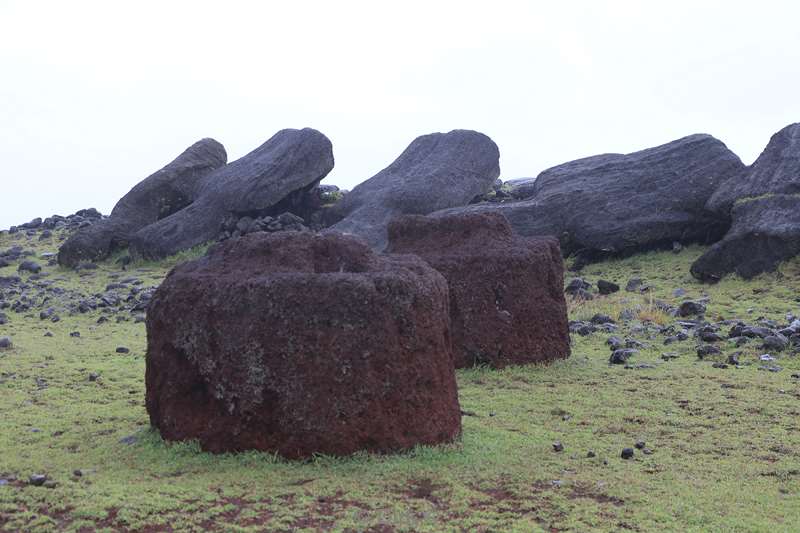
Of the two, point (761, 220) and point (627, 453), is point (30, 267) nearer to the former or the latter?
point (761, 220)

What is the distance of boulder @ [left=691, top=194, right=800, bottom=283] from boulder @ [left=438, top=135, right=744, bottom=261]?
2.24 meters

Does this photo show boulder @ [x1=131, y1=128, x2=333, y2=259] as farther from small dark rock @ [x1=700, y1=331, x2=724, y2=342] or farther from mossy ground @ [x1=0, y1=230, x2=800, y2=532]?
small dark rock @ [x1=700, y1=331, x2=724, y2=342]

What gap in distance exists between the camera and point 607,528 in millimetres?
4562

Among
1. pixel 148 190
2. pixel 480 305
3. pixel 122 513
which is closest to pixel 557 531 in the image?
pixel 122 513

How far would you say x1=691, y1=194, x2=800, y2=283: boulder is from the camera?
45.5 ft

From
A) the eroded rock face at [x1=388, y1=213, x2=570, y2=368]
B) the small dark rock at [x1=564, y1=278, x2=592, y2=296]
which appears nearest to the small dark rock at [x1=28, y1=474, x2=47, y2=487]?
the eroded rock face at [x1=388, y1=213, x2=570, y2=368]

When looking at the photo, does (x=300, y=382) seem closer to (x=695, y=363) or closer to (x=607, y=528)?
(x=607, y=528)

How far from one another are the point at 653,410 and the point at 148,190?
57.5ft

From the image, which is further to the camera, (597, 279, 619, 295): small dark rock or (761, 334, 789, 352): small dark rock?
(597, 279, 619, 295): small dark rock

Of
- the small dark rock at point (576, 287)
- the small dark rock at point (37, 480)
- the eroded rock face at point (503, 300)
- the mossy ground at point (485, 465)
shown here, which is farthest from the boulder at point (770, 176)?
the small dark rock at point (37, 480)

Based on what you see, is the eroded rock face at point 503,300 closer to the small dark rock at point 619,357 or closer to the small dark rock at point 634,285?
the small dark rock at point 619,357

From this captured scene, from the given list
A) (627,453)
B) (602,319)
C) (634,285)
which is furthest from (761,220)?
(627,453)

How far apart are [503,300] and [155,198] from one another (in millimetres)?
15278

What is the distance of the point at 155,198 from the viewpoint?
73.5ft
